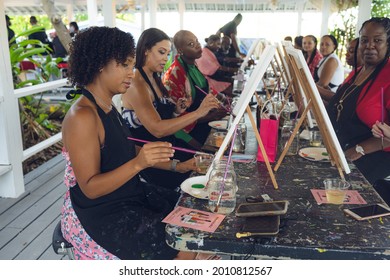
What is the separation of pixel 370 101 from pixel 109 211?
1.63 metres

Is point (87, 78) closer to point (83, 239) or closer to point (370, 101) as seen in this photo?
point (83, 239)

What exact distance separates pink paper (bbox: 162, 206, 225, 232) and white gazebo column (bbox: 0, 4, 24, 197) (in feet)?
7.39

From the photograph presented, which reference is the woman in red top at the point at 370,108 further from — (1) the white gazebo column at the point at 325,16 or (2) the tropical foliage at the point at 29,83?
(1) the white gazebo column at the point at 325,16

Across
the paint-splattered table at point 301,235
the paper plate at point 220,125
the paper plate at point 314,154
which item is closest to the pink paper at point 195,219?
the paint-splattered table at point 301,235

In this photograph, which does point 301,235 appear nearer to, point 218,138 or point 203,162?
point 203,162

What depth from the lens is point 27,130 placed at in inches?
172

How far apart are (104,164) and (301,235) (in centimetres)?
A: 79

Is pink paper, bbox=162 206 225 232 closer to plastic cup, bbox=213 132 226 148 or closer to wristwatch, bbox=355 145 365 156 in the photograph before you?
plastic cup, bbox=213 132 226 148

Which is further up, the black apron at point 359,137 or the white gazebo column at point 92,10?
the white gazebo column at point 92,10

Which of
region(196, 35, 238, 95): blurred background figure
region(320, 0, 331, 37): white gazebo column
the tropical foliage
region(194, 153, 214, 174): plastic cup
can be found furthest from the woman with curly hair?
region(320, 0, 331, 37): white gazebo column

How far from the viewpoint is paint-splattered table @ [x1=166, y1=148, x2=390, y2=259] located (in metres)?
1.20

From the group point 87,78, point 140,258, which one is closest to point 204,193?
point 140,258

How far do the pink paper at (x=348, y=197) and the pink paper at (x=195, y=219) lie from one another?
0.43m

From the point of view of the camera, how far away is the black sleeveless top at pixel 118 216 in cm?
151
